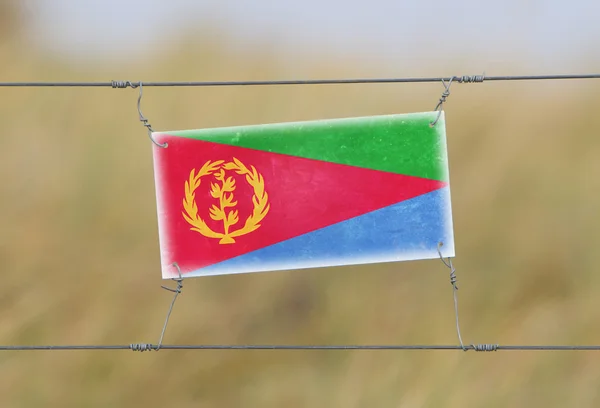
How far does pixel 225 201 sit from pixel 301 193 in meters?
0.24

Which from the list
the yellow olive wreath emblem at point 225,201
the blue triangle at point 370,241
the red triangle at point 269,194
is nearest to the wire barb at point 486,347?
the blue triangle at point 370,241

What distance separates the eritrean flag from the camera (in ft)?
7.09

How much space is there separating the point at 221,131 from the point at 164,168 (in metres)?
0.21

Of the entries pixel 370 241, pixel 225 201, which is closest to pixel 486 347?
pixel 370 241

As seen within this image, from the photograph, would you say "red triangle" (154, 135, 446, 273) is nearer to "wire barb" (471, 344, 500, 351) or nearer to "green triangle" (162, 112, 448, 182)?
"green triangle" (162, 112, 448, 182)

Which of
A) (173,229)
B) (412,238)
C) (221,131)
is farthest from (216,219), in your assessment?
(412,238)

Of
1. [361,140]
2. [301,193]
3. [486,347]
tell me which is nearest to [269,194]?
[301,193]

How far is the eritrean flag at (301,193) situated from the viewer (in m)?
2.16

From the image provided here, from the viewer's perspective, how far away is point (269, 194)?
2.19m

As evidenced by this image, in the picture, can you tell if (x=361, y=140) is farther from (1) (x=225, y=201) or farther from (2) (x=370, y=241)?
(1) (x=225, y=201)

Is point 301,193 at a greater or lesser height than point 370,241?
greater

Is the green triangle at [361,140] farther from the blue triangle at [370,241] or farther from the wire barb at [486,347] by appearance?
the wire barb at [486,347]

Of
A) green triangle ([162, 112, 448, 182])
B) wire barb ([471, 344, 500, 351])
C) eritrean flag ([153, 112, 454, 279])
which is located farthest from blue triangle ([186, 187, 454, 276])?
wire barb ([471, 344, 500, 351])

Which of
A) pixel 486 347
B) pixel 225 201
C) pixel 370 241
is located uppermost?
pixel 225 201
